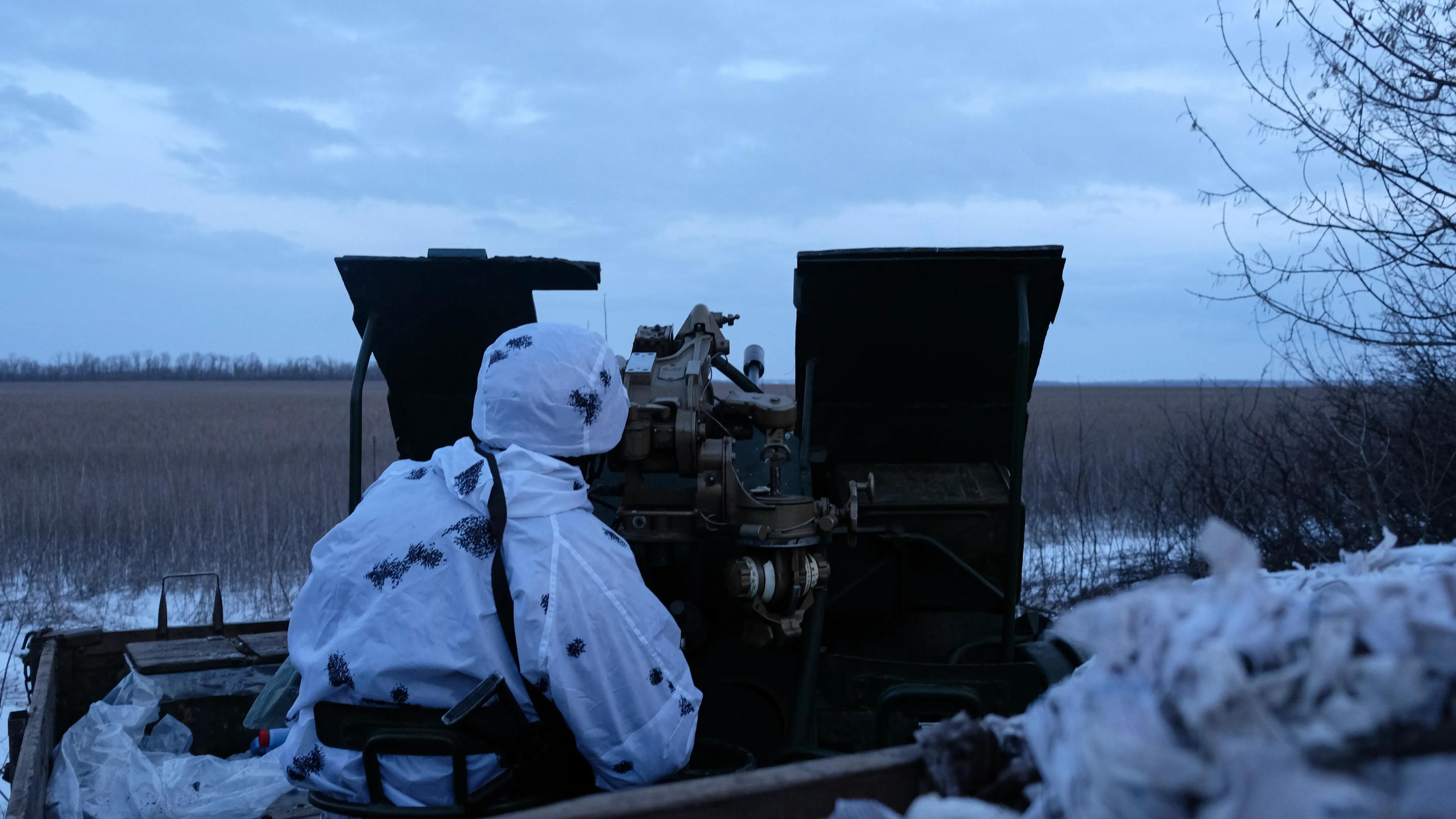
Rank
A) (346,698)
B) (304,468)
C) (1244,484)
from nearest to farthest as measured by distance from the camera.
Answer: (346,698), (1244,484), (304,468)

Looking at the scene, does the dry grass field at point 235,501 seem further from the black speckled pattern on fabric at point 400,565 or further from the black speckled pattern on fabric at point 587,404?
the black speckled pattern on fabric at point 400,565

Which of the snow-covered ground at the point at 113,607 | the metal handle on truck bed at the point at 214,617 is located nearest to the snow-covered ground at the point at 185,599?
the snow-covered ground at the point at 113,607

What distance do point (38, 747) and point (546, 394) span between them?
6.11 ft

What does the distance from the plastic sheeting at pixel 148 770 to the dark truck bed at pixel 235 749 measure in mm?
63

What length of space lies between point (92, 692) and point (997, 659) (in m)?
3.54

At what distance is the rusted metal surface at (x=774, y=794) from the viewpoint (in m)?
1.10

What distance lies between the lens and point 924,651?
15.4 feet

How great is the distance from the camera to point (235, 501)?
11359 mm

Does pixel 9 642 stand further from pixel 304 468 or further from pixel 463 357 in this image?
pixel 304 468

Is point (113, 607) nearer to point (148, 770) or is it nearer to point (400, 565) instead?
point (148, 770)

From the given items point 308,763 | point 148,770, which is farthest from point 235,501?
point 308,763

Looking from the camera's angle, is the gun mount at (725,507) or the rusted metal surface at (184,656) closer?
the gun mount at (725,507)

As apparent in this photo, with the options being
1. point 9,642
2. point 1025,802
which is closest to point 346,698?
point 1025,802

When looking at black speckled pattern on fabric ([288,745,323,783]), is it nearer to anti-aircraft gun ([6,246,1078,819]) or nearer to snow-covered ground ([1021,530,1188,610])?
anti-aircraft gun ([6,246,1078,819])
